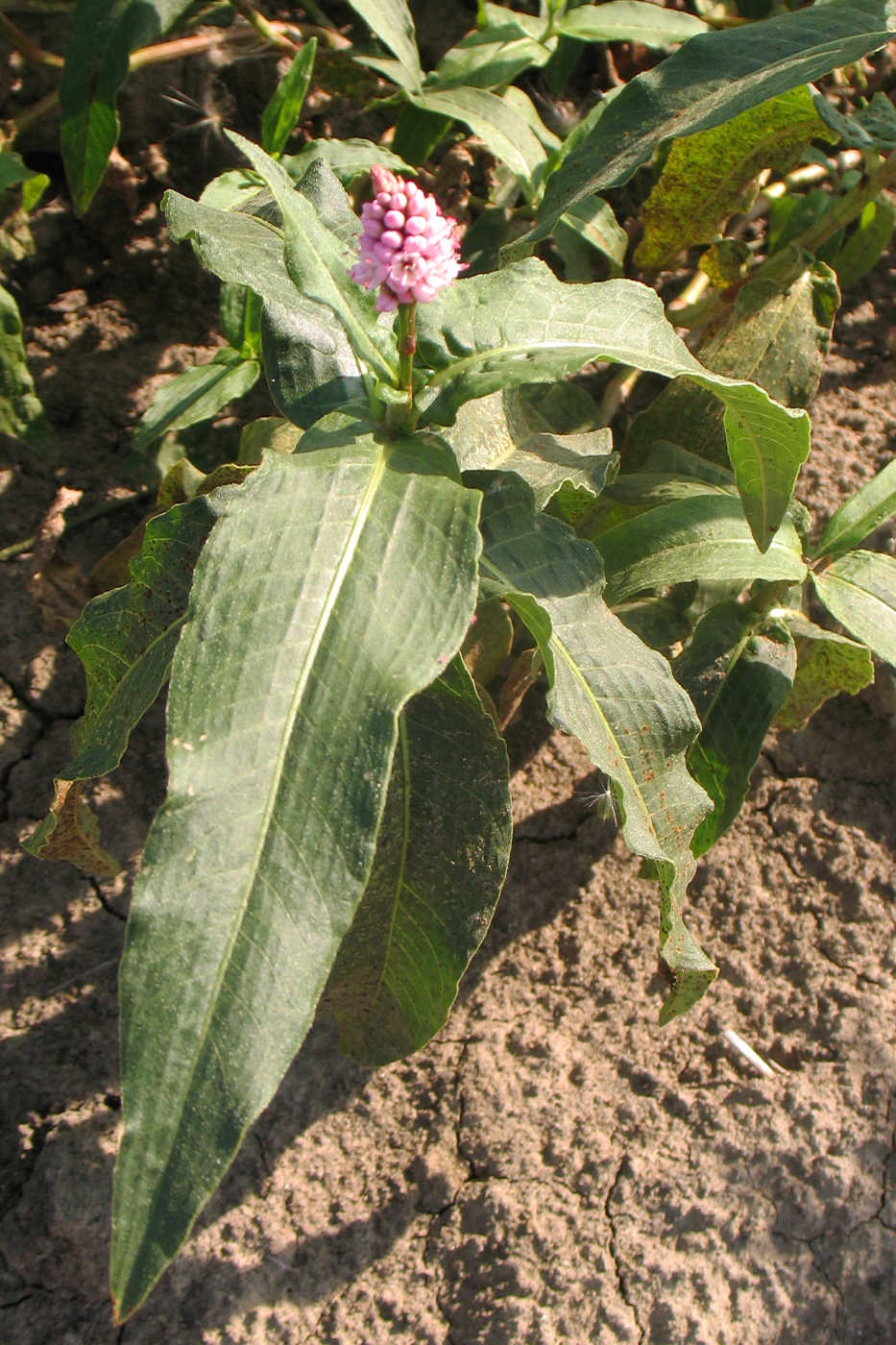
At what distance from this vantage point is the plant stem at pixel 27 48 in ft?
8.79

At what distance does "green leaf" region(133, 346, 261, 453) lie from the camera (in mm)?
2270

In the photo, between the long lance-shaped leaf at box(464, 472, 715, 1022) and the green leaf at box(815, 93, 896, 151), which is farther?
the green leaf at box(815, 93, 896, 151)

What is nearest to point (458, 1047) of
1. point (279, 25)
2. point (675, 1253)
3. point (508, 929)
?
point (508, 929)

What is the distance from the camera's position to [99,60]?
7.75 ft

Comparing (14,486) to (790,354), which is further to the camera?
(14,486)

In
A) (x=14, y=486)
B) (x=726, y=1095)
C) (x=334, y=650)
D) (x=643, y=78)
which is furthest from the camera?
(x=14, y=486)

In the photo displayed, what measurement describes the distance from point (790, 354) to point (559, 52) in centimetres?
105

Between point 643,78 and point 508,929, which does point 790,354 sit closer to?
point 643,78

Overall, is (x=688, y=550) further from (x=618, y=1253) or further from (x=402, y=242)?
(x=618, y=1253)

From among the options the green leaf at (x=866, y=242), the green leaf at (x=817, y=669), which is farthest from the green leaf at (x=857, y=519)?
the green leaf at (x=866, y=242)

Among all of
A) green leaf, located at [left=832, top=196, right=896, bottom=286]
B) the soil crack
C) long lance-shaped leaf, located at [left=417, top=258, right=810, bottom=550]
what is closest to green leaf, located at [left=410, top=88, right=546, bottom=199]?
long lance-shaped leaf, located at [left=417, top=258, right=810, bottom=550]

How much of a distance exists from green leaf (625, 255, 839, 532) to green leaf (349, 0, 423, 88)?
881mm

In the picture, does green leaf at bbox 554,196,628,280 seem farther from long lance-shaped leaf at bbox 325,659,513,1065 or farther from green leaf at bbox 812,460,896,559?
long lance-shaped leaf at bbox 325,659,513,1065

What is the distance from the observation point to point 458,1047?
219 centimetres
